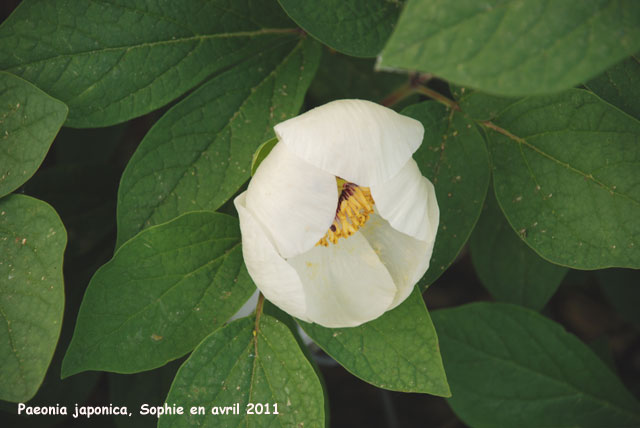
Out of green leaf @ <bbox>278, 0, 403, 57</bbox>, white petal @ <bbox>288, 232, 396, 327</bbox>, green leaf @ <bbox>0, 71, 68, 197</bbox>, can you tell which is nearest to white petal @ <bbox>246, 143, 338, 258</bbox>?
white petal @ <bbox>288, 232, 396, 327</bbox>

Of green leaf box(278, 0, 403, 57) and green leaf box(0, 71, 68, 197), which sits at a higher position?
green leaf box(278, 0, 403, 57)

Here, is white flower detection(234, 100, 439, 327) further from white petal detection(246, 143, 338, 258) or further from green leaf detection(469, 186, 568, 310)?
green leaf detection(469, 186, 568, 310)

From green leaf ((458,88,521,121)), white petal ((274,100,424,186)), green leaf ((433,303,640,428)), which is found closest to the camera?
white petal ((274,100,424,186))

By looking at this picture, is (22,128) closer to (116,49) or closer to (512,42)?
(116,49)

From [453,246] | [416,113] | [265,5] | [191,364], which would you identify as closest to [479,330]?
[453,246]

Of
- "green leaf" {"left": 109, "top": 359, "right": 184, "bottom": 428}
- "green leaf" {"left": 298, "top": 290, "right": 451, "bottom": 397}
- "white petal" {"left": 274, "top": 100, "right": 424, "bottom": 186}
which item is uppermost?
"white petal" {"left": 274, "top": 100, "right": 424, "bottom": 186}

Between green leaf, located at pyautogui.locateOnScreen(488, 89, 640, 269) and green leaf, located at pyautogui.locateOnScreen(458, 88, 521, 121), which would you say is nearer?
green leaf, located at pyautogui.locateOnScreen(488, 89, 640, 269)

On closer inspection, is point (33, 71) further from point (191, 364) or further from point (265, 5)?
point (191, 364)
